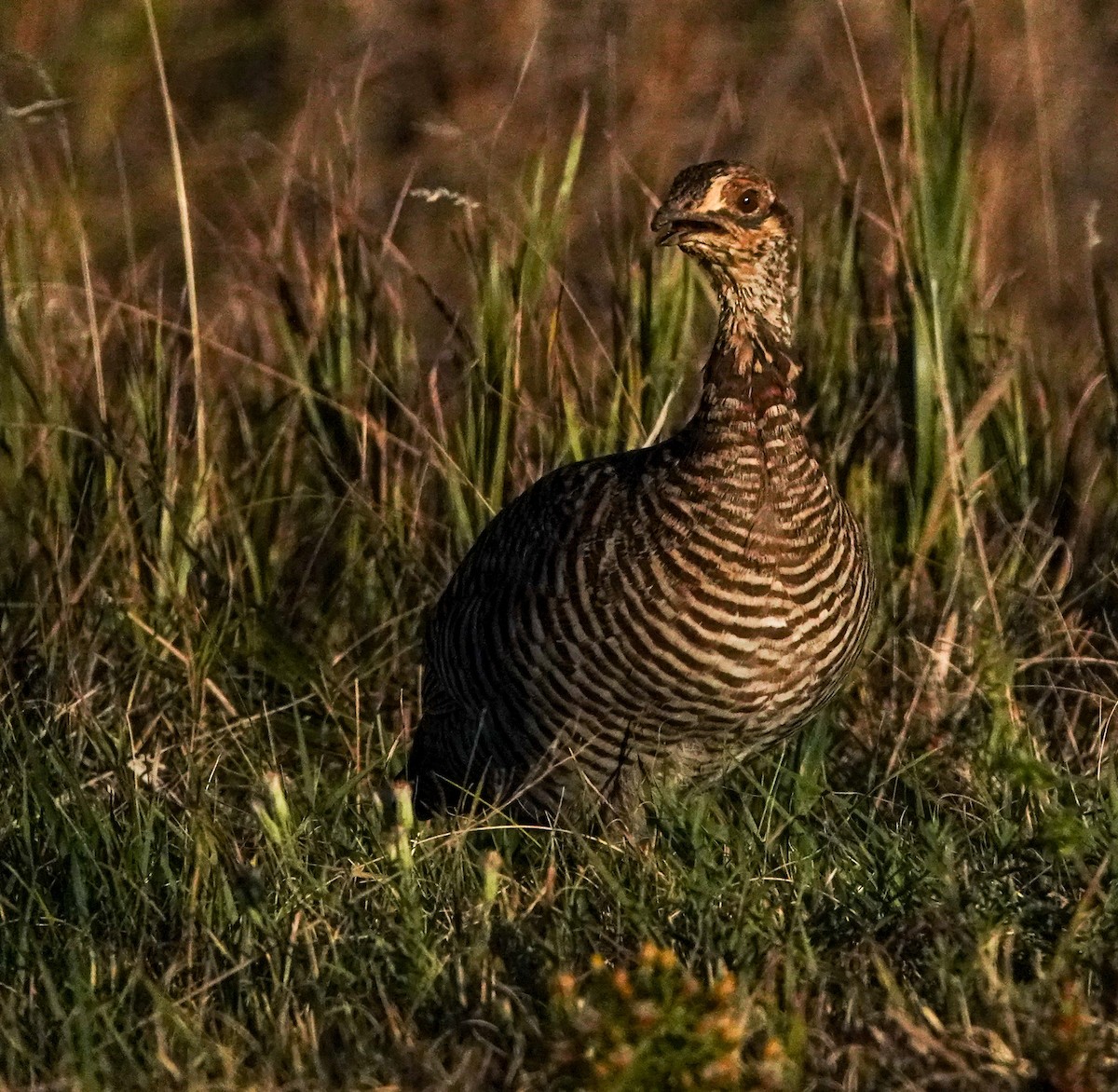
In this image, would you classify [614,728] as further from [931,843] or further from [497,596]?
[931,843]

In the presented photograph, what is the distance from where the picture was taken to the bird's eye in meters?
4.48

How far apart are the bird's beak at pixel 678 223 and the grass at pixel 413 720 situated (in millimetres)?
905

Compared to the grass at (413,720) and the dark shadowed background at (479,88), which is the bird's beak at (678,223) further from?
the dark shadowed background at (479,88)

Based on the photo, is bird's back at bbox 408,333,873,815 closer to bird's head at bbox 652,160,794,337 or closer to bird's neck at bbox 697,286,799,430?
bird's neck at bbox 697,286,799,430

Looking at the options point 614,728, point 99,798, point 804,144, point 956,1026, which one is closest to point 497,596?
point 614,728

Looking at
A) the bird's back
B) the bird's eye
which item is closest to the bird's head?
the bird's eye

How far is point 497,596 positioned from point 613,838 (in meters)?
0.58

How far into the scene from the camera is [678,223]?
4414 mm

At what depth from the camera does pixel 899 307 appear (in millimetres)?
5543

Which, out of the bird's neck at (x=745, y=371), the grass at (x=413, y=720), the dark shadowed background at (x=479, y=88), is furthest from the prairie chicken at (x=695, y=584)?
the dark shadowed background at (x=479, y=88)

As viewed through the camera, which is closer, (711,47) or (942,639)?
(942,639)

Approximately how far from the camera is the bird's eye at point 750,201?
4.48 meters

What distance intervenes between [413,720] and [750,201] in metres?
1.50

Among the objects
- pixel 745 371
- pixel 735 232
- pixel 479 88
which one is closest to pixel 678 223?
pixel 735 232
